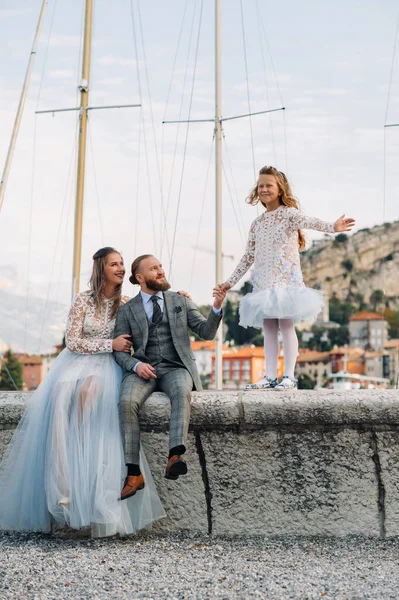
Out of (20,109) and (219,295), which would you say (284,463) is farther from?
(20,109)

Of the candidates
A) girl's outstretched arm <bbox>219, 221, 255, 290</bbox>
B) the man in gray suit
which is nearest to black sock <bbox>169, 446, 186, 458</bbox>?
the man in gray suit

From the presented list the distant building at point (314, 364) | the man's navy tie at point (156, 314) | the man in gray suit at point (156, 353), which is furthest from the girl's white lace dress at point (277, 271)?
the distant building at point (314, 364)

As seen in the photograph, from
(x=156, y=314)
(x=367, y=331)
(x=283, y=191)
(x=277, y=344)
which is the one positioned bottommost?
(x=277, y=344)

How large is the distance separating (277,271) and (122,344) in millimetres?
1485

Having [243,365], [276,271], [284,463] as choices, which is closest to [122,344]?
[284,463]

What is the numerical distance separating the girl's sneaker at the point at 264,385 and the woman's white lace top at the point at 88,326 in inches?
41.4

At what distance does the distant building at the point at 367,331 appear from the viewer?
143750 millimetres

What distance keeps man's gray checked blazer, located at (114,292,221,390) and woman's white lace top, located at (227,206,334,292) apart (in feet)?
2.24

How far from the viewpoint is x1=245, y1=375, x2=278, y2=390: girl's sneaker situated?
20.2ft

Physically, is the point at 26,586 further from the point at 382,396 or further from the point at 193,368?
the point at 382,396

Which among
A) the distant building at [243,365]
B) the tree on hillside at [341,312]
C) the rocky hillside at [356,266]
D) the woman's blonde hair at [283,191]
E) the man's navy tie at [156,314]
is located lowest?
the man's navy tie at [156,314]

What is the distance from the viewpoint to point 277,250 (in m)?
6.68

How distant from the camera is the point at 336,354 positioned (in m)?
136

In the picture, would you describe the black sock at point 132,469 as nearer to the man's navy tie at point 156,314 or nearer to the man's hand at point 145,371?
the man's hand at point 145,371
